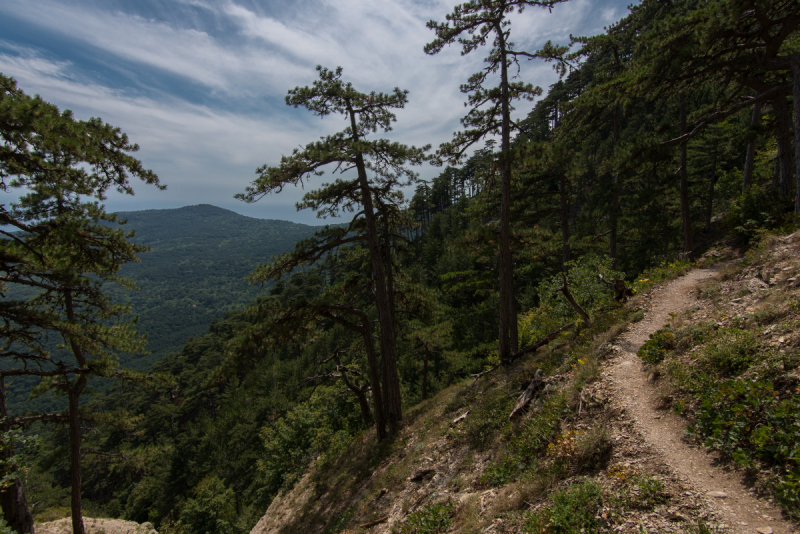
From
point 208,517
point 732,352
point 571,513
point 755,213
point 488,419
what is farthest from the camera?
point 208,517

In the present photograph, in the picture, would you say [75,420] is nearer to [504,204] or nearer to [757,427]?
[504,204]

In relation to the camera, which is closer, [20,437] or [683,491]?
[683,491]

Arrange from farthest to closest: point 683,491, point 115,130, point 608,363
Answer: point 115,130 → point 608,363 → point 683,491

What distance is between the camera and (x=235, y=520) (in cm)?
2698

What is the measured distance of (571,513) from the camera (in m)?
3.59

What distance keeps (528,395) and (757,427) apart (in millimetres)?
4005

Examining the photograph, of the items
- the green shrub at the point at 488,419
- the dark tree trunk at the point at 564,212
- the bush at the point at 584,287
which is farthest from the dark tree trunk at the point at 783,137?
the green shrub at the point at 488,419

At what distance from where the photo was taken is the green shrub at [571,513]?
3482mm

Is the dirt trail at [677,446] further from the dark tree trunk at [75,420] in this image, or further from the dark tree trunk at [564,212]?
the dark tree trunk at [75,420]

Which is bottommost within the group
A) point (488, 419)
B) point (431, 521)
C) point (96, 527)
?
point (96, 527)

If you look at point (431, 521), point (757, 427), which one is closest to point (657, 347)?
point (757, 427)

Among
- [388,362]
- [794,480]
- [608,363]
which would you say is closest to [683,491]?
[794,480]

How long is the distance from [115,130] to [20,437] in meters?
6.01

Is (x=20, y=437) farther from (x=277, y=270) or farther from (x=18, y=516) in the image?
(x=277, y=270)
